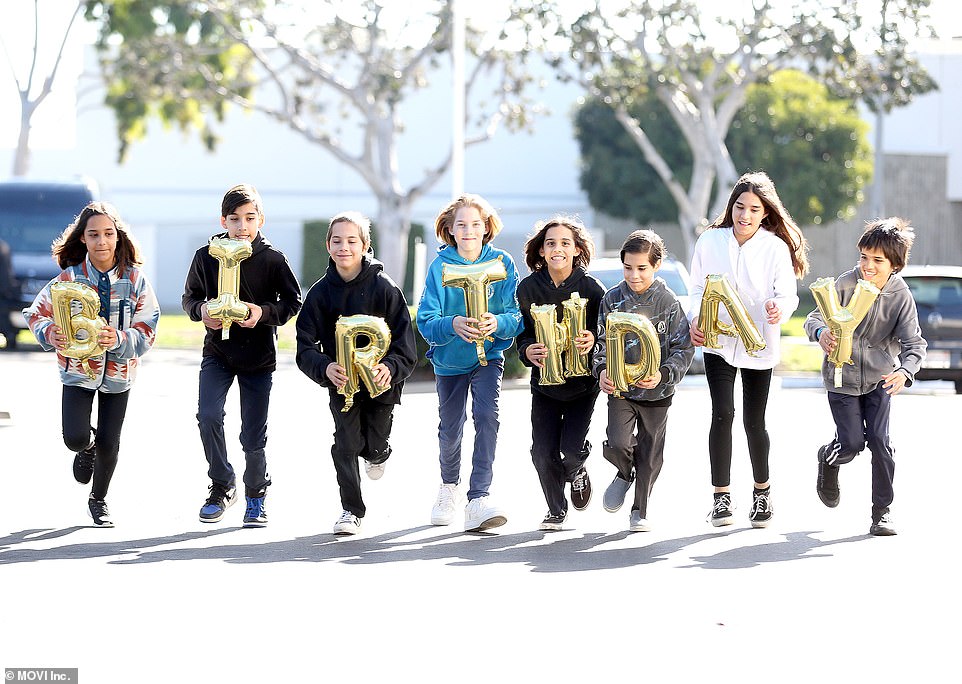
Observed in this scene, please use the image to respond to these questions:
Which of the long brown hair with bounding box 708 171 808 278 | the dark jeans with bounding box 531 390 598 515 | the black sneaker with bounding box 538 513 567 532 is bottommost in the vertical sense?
the black sneaker with bounding box 538 513 567 532

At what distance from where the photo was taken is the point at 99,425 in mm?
7918

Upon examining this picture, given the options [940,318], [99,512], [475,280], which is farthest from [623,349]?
[940,318]

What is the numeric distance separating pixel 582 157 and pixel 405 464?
40.1 m

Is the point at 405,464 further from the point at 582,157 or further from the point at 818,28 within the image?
the point at 582,157

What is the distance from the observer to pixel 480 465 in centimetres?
782

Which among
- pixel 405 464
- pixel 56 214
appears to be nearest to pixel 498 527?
pixel 405 464

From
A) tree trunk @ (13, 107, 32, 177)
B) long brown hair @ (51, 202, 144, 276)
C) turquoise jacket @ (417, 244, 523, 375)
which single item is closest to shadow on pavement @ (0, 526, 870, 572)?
turquoise jacket @ (417, 244, 523, 375)

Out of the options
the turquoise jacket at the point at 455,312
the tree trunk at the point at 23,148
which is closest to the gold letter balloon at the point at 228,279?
the turquoise jacket at the point at 455,312

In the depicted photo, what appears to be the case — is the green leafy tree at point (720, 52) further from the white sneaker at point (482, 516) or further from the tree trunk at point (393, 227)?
→ the white sneaker at point (482, 516)

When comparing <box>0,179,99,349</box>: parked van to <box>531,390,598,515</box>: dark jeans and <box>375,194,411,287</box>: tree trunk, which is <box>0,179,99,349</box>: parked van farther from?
<box>531,390,598,515</box>: dark jeans

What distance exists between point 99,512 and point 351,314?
169 centimetres

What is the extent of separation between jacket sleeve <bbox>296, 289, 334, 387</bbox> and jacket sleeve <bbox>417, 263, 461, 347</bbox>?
0.51 m

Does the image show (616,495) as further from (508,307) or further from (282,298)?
(282,298)

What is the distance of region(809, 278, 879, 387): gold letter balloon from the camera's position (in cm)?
766
